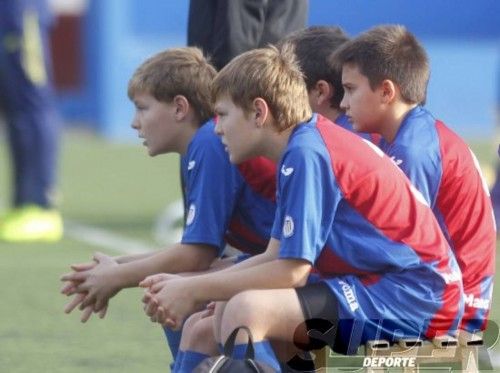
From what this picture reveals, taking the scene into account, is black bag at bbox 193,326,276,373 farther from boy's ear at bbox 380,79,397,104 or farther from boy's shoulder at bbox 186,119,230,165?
boy's ear at bbox 380,79,397,104

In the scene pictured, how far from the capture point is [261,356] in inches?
176

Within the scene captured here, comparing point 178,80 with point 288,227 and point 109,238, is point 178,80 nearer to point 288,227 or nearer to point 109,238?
point 288,227

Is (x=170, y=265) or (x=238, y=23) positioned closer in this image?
(x=170, y=265)

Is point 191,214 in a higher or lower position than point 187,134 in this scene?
lower

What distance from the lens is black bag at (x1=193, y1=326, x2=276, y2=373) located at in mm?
4340

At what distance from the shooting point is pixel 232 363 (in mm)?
4379

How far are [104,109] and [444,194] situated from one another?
13.4 meters

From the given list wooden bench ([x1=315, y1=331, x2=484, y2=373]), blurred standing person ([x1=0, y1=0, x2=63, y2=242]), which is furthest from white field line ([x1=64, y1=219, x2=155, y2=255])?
wooden bench ([x1=315, y1=331, x2=484, y2=373])

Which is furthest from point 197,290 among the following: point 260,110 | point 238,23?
point 238,23

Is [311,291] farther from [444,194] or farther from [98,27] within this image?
[98,27]

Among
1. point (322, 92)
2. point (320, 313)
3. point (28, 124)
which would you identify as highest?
point (322, 92)

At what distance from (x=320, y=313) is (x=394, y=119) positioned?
80 cm

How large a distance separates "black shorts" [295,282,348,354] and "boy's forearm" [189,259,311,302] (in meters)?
Result: 0.04

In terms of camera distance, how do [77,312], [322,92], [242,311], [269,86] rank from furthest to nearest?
1. [77,312]
2. [322,92]
3. [269,86]
4. [242,311]
